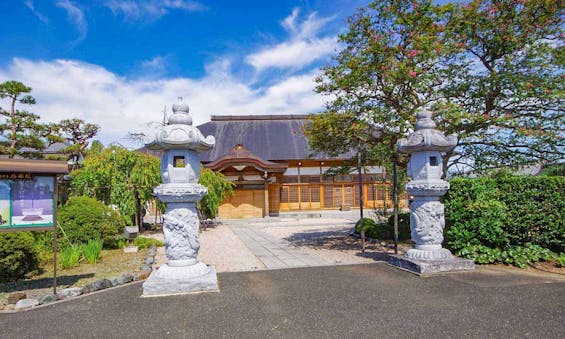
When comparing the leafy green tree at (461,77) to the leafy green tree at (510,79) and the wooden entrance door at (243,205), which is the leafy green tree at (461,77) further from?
the wooden entrance door at (243,205)

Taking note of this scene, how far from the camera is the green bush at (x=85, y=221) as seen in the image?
28.0ft

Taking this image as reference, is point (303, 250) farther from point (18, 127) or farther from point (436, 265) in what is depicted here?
point (18, 127)

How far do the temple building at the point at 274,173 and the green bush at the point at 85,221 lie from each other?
10.1 m

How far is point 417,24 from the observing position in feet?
24.6

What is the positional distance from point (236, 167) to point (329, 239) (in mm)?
10173

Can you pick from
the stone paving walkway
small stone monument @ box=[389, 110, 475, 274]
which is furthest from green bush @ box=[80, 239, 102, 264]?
small stone monument @ box=[389, 110, 475, 274]

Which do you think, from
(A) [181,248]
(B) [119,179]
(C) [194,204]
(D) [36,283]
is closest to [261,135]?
(B) [119,179]

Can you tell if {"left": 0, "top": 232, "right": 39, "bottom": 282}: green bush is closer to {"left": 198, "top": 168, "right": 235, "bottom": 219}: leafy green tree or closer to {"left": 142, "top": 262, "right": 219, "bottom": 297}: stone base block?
{"left": 142, "top": 262, "right": 219, "bottom": 297}: stone base block

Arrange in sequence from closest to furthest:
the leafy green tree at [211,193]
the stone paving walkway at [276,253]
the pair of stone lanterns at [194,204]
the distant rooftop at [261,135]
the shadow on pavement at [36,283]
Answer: the pair of stone lanterns at [194,204] < the shadow on pavement at [36,283] < the stone paving walkway at [276,253] < the leafy green tree at [211,193] < the distant rooftop at [261,135]

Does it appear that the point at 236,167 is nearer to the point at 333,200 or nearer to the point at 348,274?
the point at 333,200

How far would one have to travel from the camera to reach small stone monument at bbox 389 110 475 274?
603cm

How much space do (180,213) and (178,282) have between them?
1.04 m

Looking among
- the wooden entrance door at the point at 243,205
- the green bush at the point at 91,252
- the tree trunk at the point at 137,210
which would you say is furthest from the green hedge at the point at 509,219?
the wooden entrance door at the point at 243,205

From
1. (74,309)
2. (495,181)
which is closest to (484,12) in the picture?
(495,181)
